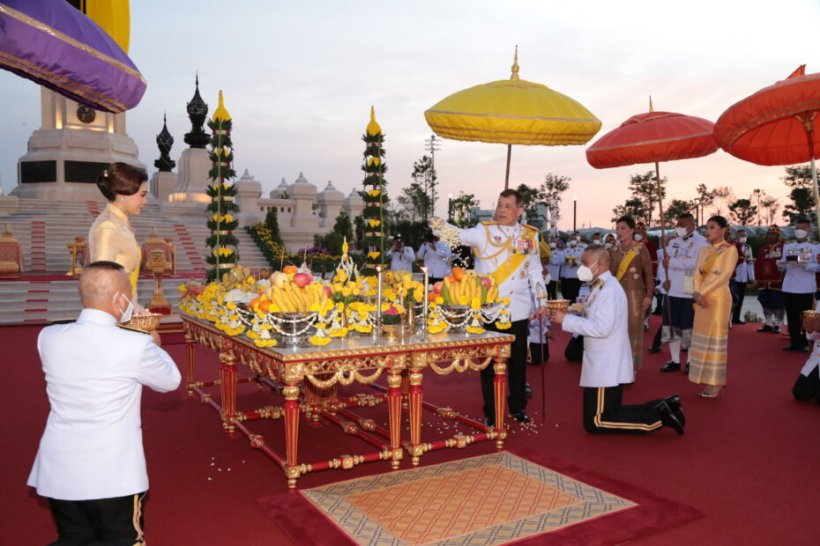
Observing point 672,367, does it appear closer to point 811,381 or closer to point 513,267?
point 811,381

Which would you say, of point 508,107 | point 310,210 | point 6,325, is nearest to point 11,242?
point 6,325

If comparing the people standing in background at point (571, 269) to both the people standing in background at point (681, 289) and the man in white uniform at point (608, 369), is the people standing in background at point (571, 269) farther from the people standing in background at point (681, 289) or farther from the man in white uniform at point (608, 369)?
the man in white uniform at point (608, 369)

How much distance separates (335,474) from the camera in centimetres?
462

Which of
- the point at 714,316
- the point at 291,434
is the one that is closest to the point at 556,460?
the point at 291,434

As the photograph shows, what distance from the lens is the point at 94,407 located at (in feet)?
8.98

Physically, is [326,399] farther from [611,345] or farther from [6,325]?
[6,325]

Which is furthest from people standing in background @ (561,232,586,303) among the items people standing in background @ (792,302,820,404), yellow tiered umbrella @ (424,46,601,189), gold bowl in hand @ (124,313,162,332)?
gold bowl in hand @ (124,313,162,332)

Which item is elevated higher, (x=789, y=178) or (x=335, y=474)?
(x=789, y=178)

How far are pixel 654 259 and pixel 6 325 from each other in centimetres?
1181

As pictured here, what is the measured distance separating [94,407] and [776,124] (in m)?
5.52

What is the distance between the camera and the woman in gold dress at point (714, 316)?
675 centimetres

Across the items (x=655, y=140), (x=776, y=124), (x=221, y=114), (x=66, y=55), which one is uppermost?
(x=221, y=114)

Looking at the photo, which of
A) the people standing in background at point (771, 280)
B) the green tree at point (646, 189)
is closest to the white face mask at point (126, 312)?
the people standing in background at point (771, 280)

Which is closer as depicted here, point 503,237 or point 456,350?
point 456,350
